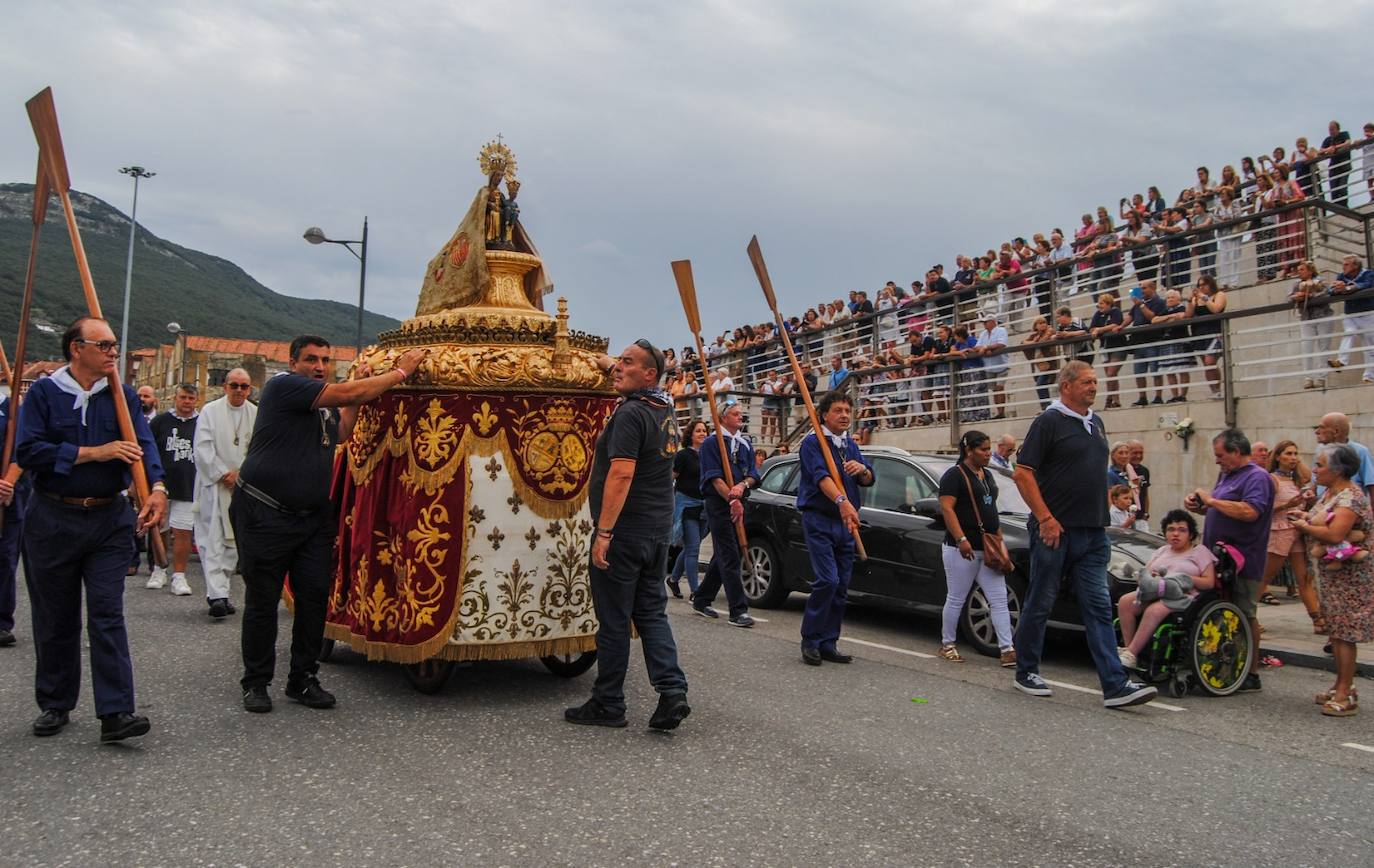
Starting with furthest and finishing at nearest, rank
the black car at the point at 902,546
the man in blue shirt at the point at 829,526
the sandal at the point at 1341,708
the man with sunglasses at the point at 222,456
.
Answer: the man with sunglasses at the point at 222,456, the black car at the point at 902,546, the man in blue shirt at the point at 829,526, the sandal at the point at 1341,708

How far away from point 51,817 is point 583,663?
110 inches

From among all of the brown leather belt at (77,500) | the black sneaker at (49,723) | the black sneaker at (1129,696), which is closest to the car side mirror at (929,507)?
the black sneaker at (1129,696)

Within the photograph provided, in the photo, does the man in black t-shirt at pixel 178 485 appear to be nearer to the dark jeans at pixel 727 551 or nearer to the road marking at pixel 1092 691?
the dark jeans at pixel 727 551

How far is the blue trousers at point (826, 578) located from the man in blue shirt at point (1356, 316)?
6.90 metres

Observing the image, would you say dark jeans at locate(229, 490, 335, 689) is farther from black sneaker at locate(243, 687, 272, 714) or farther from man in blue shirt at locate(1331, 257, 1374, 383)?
man in blue shirt at locate(1331, 257, 1374, 383)

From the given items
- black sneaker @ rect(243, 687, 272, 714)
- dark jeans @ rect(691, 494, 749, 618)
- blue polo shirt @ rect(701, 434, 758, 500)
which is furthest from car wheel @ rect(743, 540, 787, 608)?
black sneaker @ rect(243, 687, 272, 714)

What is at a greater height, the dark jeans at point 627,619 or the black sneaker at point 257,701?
the dark jeans at point 627,619

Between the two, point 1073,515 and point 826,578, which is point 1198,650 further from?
point 826,578

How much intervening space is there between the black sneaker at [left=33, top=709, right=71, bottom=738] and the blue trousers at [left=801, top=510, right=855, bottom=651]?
416cm

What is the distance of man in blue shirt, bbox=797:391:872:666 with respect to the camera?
670 cm

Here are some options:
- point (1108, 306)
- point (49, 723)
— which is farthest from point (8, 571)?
point (1108, 306)

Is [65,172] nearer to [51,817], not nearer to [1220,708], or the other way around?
[51,817]

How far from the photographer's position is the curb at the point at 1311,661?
700 centimetres

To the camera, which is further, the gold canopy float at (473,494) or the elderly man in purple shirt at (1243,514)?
the elderly man in purple shirt at (1243,514)
